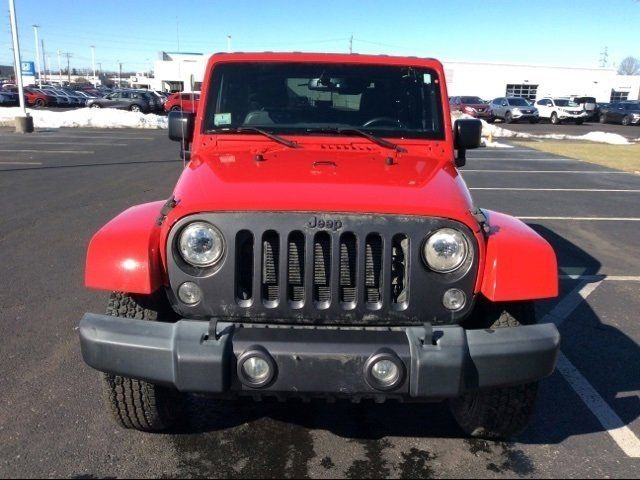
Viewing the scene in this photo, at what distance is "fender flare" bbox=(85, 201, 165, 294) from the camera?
2559 millimetres

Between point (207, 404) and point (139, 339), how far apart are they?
114 centimetres

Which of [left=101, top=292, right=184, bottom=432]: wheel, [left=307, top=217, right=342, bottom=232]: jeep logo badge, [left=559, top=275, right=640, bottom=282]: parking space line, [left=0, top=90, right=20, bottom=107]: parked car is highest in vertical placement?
[left=307, top=217, right=342, bottom=232]: jeep logo badge

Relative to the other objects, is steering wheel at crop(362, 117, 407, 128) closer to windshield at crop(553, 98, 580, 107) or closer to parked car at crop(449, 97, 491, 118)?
parked car at crop(449, 97, 491, 118)

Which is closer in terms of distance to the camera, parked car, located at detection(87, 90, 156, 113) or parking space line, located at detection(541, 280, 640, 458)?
parking space line, located at detection(541, 280, 640, 458)

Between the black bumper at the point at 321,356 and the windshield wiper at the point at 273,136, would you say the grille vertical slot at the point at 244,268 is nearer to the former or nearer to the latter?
the black bumper at the point at 321,356

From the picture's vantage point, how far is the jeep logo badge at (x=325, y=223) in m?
2.50

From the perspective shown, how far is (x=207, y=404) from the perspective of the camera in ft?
11.2

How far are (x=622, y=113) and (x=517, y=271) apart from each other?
4010 centimetres

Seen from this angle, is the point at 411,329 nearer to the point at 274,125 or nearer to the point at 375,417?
the point at 375,417

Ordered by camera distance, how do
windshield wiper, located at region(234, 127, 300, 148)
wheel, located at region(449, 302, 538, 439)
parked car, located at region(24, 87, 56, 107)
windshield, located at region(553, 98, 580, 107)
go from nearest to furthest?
wheel, located at region(449, 302, 538, 439) → windshield wiper, located at region(234, 127, 300, 148) → windshield, located at region(553, 98, 580, 107) → parked car, located at region(24, 87, 56, 107)

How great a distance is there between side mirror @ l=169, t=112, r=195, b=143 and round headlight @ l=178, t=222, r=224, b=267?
1596 mm

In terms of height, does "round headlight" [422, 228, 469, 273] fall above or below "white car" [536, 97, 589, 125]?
above

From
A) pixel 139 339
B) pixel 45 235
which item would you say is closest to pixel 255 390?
pixel 139 339

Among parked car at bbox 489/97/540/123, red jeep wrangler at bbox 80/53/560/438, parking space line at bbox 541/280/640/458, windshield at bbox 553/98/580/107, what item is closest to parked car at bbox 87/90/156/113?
parked car at bbox 489/97/540/123
